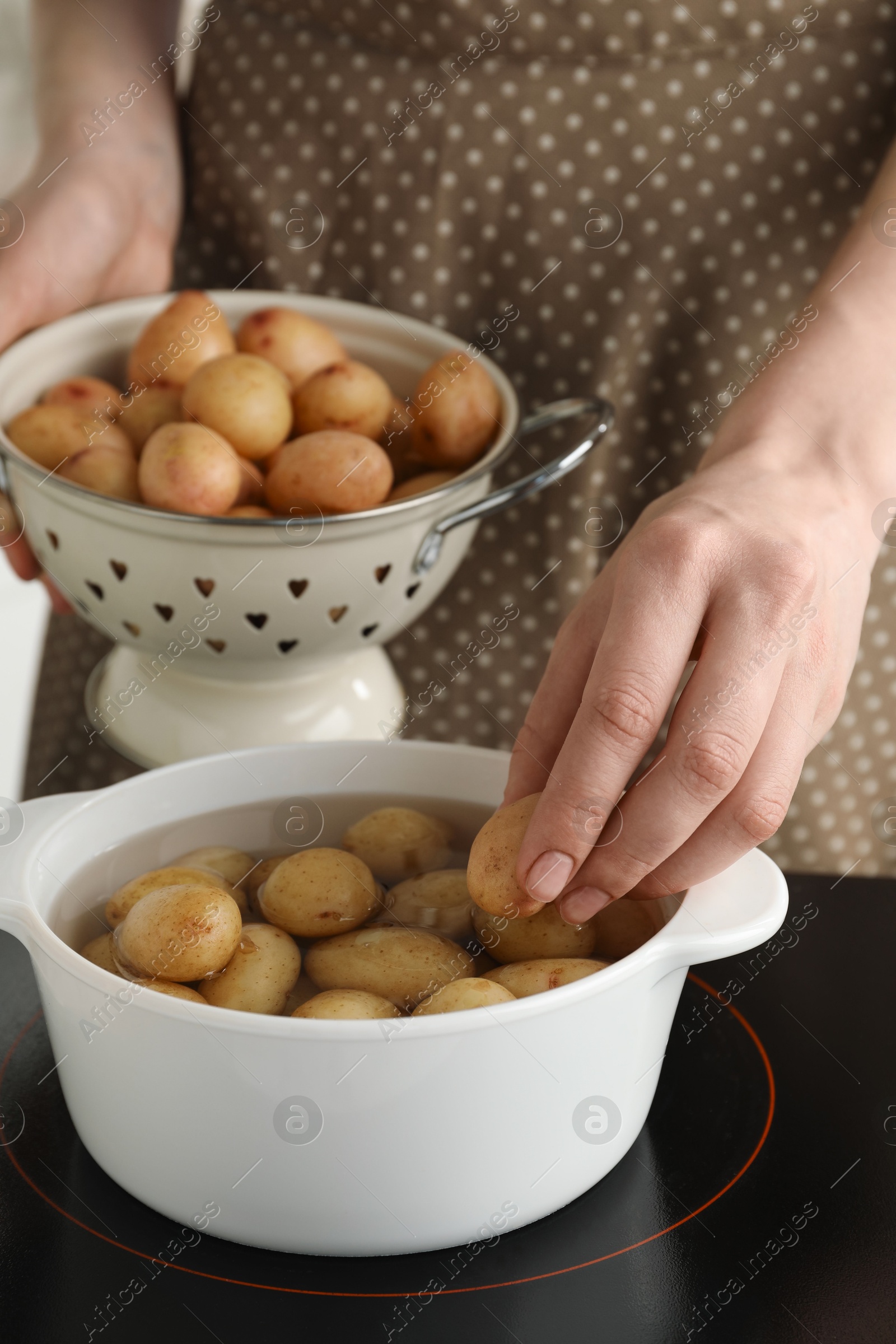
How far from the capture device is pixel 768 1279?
1.30 ft

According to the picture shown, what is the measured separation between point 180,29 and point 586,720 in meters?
0.70

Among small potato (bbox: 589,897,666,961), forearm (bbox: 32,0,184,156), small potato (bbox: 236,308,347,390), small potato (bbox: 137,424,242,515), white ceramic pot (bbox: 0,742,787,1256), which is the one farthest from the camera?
forearm (bbox: 32,0,184,156)

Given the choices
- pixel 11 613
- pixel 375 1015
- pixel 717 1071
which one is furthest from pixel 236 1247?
pixel 11 613

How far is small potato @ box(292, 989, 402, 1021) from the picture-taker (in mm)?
402

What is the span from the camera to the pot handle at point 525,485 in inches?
22.9

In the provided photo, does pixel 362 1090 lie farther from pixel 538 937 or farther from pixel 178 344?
pixel 178 344

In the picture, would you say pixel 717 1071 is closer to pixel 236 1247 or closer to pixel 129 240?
pixel 236 1247

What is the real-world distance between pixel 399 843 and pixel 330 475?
0.62 ft

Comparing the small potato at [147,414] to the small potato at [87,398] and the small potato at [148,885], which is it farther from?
the small potato at [148,885]

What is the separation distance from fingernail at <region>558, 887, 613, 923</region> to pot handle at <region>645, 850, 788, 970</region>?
0.03 meters

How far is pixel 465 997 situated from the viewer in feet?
1.31

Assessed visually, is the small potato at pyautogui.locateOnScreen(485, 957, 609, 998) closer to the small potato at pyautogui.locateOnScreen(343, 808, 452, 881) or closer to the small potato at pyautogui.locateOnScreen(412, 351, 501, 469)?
the small potato at pyautogui.locateOnScreen(343, 808, 452, 881)

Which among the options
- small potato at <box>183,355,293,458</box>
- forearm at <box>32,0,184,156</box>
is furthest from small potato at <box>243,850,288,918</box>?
forearm at <box>32,0,184,156</box>

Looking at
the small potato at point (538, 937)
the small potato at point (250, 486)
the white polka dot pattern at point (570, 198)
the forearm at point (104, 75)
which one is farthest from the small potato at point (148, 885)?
the forearm at point (104, 75)
